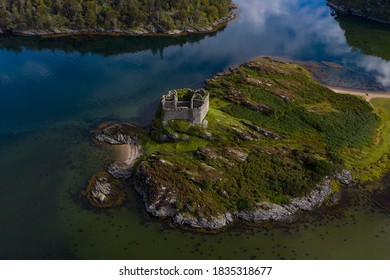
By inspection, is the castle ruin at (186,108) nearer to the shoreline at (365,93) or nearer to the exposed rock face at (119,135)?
the exposed rock face at (119,135)

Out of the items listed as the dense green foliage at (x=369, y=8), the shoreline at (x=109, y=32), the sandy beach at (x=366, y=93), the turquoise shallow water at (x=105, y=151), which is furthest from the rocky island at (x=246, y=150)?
the dense green foliage at (x=369, y=8)

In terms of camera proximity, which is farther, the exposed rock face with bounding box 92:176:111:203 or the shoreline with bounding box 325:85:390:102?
the shoreline with bounding box 325:85:390:102

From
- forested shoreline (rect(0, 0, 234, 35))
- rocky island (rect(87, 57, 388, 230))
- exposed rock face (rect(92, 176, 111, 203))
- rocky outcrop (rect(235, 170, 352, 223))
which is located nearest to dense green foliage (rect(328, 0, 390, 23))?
forested shoreline (rect(0, 0, 234, 35))

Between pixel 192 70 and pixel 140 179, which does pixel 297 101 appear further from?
pixel 140 179

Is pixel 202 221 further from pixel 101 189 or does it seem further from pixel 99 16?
pixel 99 16

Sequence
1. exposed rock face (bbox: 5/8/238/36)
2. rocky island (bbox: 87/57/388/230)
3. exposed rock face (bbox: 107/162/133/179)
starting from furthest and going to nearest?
1. exposed rock face (bbox: 5/8/238/36)
2. exposed rock face (bbox: 107/162/133/179)
3. rocky island (bbox: 87/57/388/230)

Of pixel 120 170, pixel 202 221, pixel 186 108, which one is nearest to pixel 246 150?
pixel 186 108

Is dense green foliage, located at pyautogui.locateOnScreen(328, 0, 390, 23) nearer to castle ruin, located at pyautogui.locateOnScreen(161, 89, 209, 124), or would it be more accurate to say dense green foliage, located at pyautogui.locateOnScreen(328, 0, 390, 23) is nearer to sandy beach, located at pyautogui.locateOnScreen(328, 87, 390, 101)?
sandy beach, located at pyautogui.locateOnScreen(328, 87, 390, 101)
